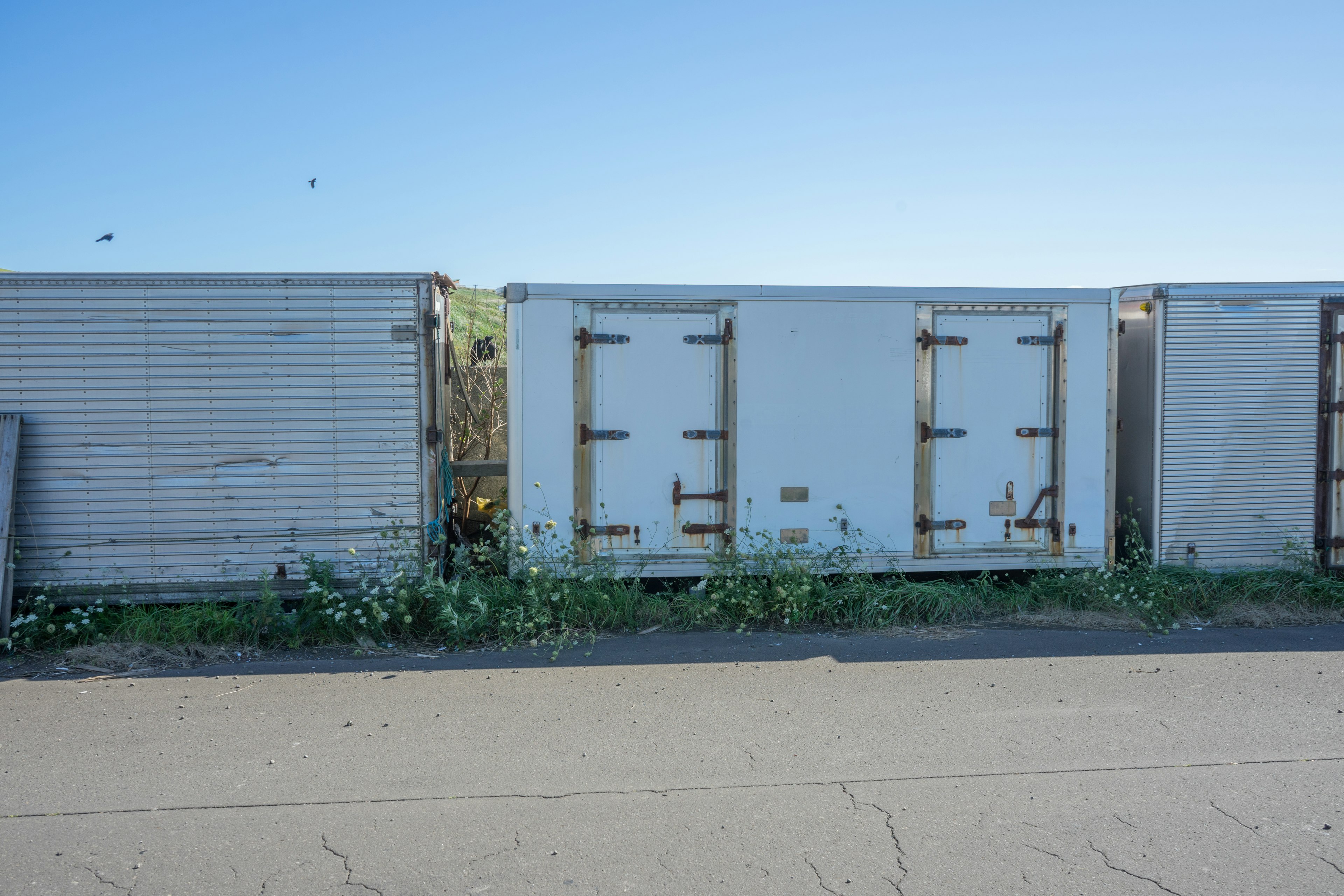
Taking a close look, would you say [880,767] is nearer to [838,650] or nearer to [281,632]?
[838,650]

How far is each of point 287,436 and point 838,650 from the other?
4.14m

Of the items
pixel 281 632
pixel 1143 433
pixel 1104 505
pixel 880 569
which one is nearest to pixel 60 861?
pixel 281 632

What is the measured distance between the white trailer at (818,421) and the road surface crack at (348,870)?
3.40 metres

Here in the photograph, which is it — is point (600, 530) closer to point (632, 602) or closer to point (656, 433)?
point (632, 602)

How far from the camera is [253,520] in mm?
6516

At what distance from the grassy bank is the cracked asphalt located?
0.46 m

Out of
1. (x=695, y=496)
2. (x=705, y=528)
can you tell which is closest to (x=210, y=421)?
(x=695, y=496)

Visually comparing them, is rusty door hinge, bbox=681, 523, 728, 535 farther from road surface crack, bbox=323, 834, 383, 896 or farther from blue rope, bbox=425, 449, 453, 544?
road surface crack, bbox=323, 834, 383, 896

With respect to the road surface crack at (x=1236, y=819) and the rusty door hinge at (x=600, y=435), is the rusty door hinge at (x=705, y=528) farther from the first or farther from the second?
the road surface crack at (x=1236, y=819)

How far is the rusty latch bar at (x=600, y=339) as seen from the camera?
6.85m

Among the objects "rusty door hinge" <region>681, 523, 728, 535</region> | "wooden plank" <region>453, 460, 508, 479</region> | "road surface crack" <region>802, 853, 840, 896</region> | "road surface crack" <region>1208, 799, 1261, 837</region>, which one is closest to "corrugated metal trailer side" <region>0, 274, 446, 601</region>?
"wooden plank" <region>453, 460, 508, 479</region>

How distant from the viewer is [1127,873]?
3229 mm

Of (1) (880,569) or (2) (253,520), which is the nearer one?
(2) (253,520)

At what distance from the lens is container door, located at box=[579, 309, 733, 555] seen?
22.7 feet
